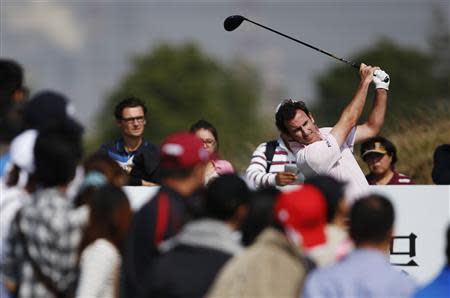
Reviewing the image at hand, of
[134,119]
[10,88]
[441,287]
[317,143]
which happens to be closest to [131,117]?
[134,119]

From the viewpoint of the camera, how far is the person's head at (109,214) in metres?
8.57

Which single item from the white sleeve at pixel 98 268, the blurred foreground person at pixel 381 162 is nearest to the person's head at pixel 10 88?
the white sleeve at pixel 98 268

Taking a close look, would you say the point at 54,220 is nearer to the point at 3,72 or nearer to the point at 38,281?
the point at 38,281

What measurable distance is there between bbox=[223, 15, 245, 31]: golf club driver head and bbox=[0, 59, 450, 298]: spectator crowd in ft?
15.9

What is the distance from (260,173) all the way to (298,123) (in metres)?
0.54

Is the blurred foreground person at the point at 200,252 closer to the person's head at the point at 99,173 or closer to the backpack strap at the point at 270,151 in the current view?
the person's head at the point at 99,173

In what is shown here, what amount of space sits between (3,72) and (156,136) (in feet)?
256

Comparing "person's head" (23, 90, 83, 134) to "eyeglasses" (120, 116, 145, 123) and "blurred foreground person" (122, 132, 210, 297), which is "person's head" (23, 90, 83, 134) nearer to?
"blurred foreground person" (122, 132, 210, 297)

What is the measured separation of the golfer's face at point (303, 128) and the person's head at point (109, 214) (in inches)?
129

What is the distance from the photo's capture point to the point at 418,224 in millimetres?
11492

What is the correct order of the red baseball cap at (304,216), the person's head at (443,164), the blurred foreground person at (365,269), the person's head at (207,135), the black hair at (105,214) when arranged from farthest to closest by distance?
1. the person's head at (207,135)
2. the person's head at (443,164)
3. the black hair at (105,214)
4. the red baseball cap at (304,216)
5. the blurred foreground person at (365,269)

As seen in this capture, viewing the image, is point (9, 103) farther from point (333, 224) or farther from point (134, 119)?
point (134, 119)

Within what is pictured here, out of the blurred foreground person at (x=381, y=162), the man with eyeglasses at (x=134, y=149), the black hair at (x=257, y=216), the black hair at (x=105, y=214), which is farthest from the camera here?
the blurred foreground person at (x=381, y=162)

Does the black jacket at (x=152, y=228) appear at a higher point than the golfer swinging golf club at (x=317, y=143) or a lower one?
lower
